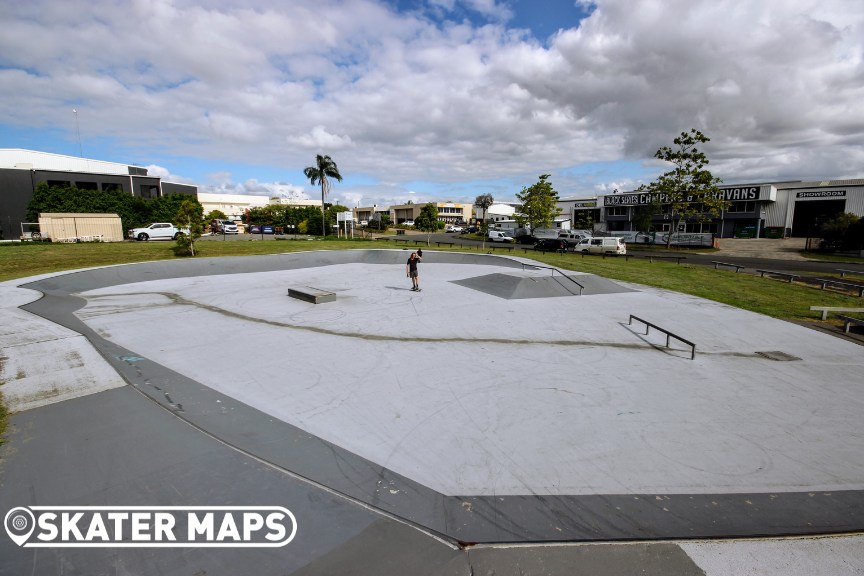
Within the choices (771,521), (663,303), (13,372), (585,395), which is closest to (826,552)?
(771,521)

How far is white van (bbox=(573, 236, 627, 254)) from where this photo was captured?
31766 millimetres

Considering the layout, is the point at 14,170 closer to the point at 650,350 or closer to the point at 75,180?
the point at 75,180

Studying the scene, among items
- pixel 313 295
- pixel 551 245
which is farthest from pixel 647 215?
pixel 313 295

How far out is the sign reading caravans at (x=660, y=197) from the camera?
159 ft

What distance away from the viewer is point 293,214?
188ft

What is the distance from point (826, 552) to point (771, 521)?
41 centimetres

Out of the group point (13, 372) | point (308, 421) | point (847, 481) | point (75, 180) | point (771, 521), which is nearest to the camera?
point (771, 521)

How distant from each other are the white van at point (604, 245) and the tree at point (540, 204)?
33.4 feet

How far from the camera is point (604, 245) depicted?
32094 mm

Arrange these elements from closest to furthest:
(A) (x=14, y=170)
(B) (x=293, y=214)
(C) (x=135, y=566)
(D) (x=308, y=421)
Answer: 1. (C) (x=135, y=566)
2. (D) (x=308, y=421)
3. (A) (x=14, y=170)
4. (B) (x=293, y=214)

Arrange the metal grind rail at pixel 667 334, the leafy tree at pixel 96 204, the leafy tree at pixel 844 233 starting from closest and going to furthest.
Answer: the metal grind rail at pixel 667 334 < the leafy tree at pixel 844 233 < the leafy tree at pixel 96 204

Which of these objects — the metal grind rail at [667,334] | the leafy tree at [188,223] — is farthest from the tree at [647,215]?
the leafy tree at [188,223]

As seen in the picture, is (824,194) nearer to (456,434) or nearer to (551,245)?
(551,245)

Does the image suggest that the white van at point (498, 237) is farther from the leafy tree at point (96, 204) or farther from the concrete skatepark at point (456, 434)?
the concrete skatepark at point (456, 434)
